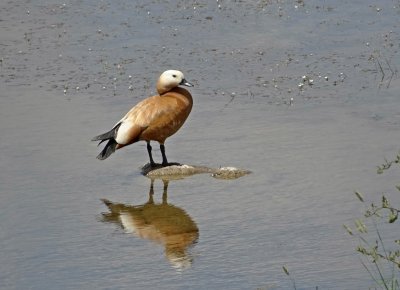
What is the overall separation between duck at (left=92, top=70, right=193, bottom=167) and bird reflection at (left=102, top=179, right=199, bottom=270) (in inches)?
31.4

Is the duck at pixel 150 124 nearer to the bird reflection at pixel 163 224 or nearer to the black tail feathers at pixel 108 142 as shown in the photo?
the black tail feathers at pixel 108 142

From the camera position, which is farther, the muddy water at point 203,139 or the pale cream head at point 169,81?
the pale cream head at point 169,81

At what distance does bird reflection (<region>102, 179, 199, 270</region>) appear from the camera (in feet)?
27.6

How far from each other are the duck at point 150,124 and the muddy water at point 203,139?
0.80 feet

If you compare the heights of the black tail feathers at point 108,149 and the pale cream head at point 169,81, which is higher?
the pale cream head at point 169,81

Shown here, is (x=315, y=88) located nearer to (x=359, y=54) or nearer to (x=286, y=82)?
(x=286, y=82)

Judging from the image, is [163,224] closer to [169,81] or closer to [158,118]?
[158,118]

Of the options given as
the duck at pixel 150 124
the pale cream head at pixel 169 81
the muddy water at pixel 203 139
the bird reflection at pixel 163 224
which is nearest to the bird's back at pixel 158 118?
the duck at pixel 150 124

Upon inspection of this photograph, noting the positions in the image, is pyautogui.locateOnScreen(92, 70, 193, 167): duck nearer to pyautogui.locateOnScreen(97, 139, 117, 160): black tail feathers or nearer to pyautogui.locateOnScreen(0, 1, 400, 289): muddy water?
pyautogui.locateOnScreen(97, 139, 117, 160): black tail feathers

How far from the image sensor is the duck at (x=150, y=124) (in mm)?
10602

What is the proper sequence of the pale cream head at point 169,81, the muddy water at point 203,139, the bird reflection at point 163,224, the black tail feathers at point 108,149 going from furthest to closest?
the pale cream head at point 169,81, the black tail feathers at point 108,149, the bird reflection at point 163,224, the muddy water at point 203,139

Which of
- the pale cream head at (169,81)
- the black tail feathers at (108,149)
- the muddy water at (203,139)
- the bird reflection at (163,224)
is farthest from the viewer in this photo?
the pale cream head at (169,81)

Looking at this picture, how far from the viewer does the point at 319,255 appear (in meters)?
8.08

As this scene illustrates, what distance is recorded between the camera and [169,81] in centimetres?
1089
